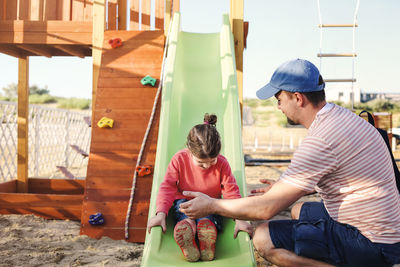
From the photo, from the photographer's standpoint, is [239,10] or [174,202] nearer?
[174,202]

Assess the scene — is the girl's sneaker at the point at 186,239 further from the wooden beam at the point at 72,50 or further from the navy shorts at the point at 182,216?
the wooden beam at the point at 72,50

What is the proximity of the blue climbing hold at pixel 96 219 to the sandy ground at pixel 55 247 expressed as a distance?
0.15 metres

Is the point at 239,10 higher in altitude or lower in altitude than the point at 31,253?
higher

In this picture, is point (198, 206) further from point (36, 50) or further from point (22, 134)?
point (22, 134)

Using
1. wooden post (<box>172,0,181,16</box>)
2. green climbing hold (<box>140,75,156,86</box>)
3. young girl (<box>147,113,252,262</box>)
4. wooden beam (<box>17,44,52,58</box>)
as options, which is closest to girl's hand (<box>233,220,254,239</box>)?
young girl (<box>147,113,252,262</box>)

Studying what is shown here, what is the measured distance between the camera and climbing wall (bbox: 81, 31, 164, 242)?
350cm

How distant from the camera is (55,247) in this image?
318 cm

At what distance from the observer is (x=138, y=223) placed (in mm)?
3469

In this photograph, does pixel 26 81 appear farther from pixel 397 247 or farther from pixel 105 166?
pixel 397 247

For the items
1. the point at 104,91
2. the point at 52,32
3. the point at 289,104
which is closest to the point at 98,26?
the point at 52,32

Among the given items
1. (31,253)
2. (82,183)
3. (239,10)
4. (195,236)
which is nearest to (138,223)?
(31,253)

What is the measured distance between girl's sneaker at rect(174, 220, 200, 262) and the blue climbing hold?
1584 millimetres

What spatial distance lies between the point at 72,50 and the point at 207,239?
399 centimetres

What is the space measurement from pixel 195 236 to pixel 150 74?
2415 millimetres
